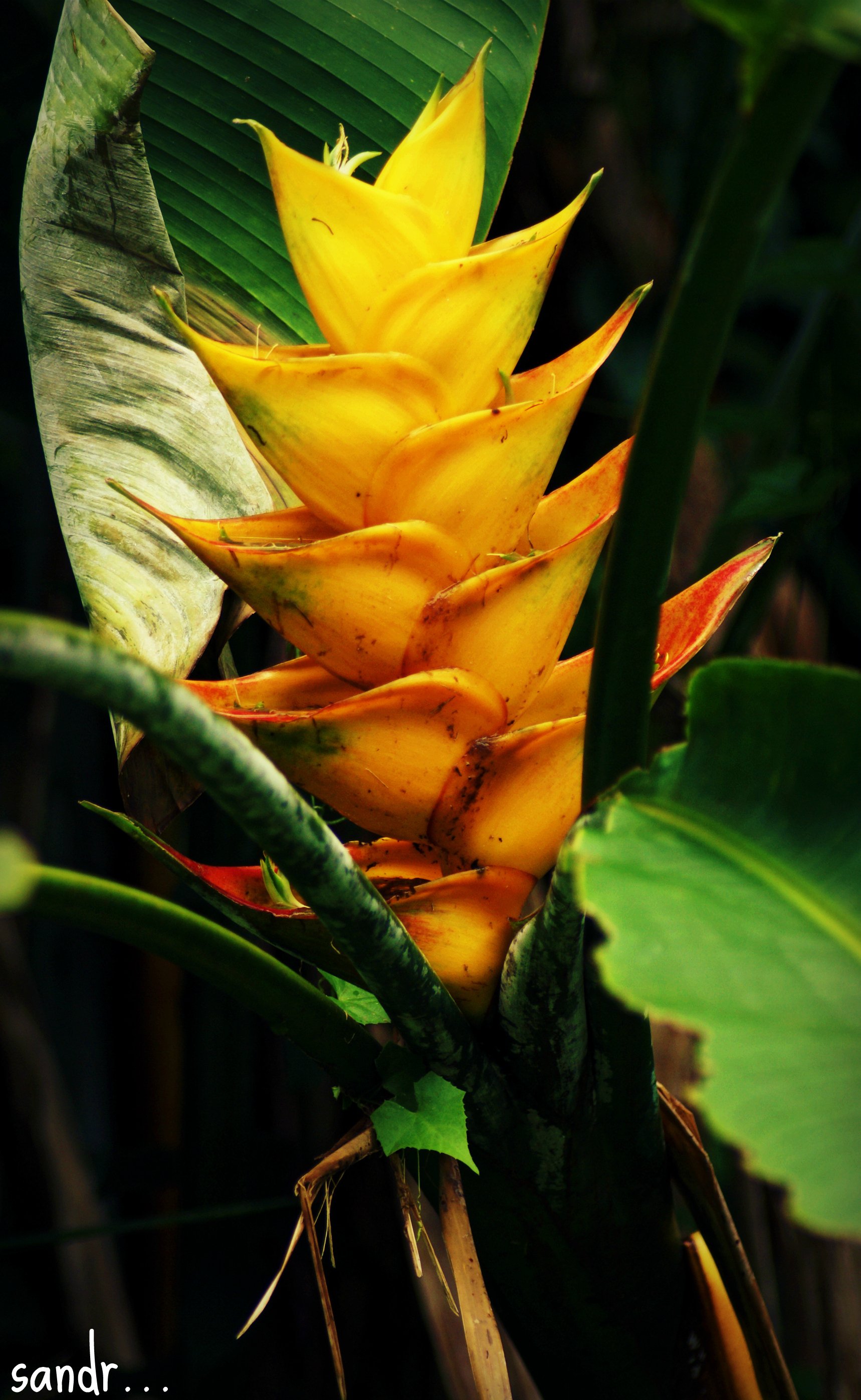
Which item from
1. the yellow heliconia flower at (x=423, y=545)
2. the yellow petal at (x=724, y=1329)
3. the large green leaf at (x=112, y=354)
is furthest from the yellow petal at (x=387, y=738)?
the yellow petal at (x=724, y=1329)

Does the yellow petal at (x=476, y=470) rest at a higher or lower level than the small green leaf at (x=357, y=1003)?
higher

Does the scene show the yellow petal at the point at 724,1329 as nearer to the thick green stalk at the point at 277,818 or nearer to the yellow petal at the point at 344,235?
the thick green stalk at the point at 277,818

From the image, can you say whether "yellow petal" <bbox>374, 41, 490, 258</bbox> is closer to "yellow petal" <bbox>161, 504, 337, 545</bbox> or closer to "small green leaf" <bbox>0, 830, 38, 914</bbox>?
"yellow petal" <bbox>161, 504, 337, 545</bbox>

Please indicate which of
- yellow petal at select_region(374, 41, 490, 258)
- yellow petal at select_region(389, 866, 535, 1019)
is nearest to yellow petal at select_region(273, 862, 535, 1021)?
yellow petal at select_region(389, 866, 535, 1019)

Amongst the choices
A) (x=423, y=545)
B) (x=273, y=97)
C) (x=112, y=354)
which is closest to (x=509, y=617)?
(x=423, y=545)

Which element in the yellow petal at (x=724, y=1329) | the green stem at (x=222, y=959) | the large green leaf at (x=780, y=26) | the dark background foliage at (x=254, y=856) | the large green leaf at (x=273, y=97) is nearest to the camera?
the large green leaf at (x=780, y=26)

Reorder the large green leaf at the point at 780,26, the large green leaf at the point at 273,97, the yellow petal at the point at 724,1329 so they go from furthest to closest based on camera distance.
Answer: the large green leaf at the point at 273,97 < the yellow petal at the point at 724,1329 < the large green leaf at the point at 780,26

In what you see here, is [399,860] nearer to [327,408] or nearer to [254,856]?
[327,408]
